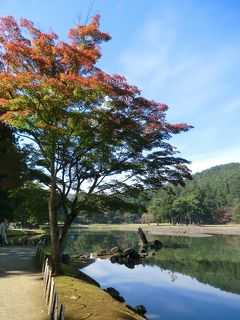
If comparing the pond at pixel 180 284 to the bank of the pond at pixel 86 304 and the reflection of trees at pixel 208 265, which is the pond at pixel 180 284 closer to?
the reflection of trees at pixel 208 265

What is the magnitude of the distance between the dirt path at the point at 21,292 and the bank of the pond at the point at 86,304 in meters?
0.88

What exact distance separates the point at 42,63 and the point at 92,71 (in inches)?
96.0

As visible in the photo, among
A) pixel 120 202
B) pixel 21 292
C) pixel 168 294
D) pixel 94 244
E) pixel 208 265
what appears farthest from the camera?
pixel 94 244

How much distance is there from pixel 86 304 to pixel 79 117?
7950mm

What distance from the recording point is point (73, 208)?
19922 mm

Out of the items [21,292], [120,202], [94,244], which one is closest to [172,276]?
[120,202]

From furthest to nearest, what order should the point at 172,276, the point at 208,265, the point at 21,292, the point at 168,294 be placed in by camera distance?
1. the point at 208,265
2. the point at 172,276
3. the point at 168,294
4. the point at 21,292

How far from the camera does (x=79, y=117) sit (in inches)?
639

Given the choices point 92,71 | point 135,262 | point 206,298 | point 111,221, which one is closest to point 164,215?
point 111,221

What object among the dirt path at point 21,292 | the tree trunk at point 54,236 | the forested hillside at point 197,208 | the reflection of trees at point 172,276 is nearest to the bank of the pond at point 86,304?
the dirt path at point 21,292

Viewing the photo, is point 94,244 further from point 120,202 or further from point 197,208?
point 197,208

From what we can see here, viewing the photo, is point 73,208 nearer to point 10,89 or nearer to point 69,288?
point 69,288

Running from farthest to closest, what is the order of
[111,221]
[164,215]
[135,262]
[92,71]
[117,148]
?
1. [111,221]
2. [164,215]
3. [135,262]
4. [117,148]
5. [92,71]

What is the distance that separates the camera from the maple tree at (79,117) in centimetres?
1520
